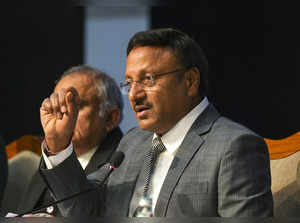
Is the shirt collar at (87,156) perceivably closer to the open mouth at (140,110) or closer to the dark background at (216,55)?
the open mouth at (140,110)

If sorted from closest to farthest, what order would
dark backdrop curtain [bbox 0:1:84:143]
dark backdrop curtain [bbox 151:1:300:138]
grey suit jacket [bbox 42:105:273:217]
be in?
grey suit jacket [bbox 42:105:273:217], dark backdrop curtain [bbox 151:1:300:138], dark backdrop curtain [bbox 0:1:84:143]

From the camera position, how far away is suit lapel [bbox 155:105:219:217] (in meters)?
1.96

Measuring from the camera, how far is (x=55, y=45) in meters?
5.23

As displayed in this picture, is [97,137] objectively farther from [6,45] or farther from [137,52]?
[6,45]

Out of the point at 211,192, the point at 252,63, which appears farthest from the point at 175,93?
the point at 252,63

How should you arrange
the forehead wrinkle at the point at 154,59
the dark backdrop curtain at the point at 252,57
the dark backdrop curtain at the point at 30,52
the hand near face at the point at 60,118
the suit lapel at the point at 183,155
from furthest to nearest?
the dark backdrop curtain at the point at 30,52
the dark backdrop curtain at the point at 252,57
the forehead wrinkle at the point at 154,59
the hand near face at the point at 60,118
the suit lapel at the point at 183,155

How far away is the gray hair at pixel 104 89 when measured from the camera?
2982 mm

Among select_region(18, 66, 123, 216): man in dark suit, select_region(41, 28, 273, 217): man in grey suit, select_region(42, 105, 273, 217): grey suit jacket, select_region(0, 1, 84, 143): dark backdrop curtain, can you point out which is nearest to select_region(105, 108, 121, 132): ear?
select_region(18, 66, 123, 216): man in dark suit

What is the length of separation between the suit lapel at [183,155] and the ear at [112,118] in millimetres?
937

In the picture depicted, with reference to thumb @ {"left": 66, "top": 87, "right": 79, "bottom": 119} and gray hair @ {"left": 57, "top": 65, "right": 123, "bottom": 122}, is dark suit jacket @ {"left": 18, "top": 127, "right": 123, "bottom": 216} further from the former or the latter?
thumb @ {"left": 66, "top": 87, "right": 79, "bottom": 119}

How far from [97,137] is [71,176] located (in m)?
0.83

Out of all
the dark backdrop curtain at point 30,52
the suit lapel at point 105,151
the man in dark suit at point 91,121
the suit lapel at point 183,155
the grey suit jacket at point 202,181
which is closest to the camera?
the grey suit jacket at point 202,181

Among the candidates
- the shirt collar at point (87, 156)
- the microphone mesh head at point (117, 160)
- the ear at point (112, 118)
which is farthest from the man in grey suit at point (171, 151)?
the ear at point (112, 118)

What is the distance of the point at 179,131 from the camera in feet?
7.13
